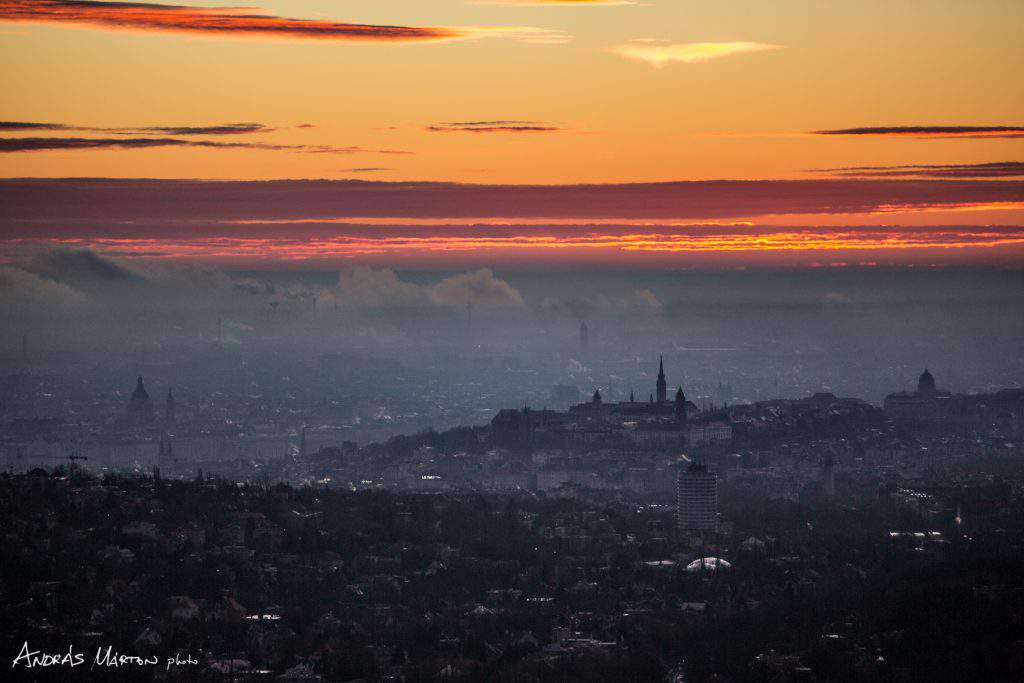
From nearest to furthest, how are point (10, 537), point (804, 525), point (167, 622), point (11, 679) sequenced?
1. point (11, 679)
2. point (167, 622)
3. point (10, 537)
4. point (804, 525)

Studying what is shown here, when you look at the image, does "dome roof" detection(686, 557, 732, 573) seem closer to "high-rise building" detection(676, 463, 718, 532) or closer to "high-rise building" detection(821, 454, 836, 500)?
"high-rise building" detection(676, 463, 718, 532)

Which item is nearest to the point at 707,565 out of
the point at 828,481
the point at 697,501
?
the point at 697,501

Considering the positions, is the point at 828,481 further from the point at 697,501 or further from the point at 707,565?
the point at 707,565

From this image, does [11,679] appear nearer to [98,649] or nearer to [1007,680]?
[98,649]

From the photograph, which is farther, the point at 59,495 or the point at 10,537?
the point at 59,495

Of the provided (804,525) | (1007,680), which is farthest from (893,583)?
(804,525)

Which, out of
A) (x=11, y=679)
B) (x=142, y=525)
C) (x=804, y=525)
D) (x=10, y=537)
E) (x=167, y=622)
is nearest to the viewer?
(x=11, y=679)

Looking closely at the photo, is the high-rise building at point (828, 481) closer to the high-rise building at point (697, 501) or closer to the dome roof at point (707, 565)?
the high-rise building at point (697, 501)

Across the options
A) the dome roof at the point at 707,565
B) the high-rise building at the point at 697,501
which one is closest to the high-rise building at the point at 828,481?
the high-rise building at the point at 697,501
